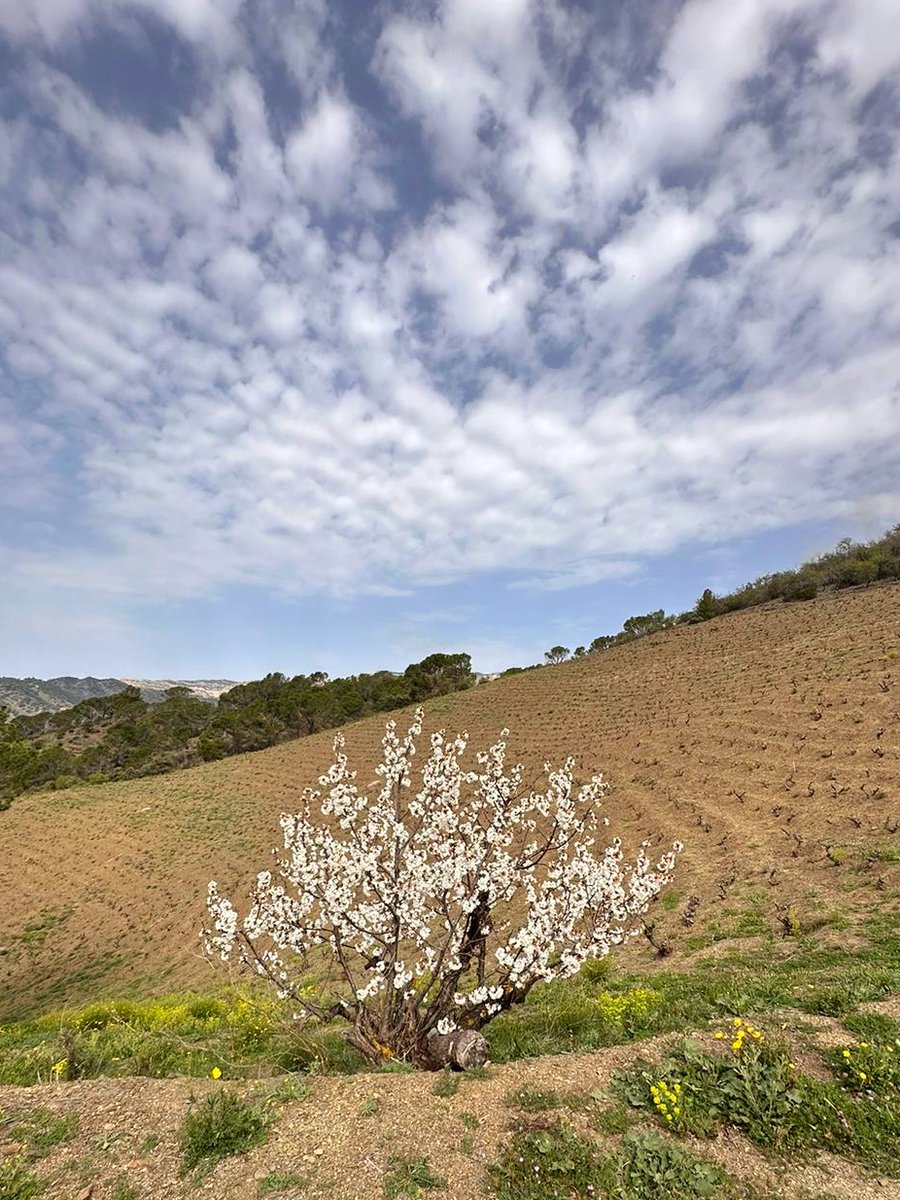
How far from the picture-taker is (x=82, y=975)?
71.3 feet

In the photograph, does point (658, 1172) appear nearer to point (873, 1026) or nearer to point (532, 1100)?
point (532, 1100)

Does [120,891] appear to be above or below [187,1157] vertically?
below

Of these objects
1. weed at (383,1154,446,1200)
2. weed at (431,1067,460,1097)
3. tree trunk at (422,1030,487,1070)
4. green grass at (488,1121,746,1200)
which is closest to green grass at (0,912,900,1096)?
weed at (431,1067,460,1097)

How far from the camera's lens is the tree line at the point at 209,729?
66562mm

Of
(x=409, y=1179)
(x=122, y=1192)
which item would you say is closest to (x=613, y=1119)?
(x=409, y=1179)

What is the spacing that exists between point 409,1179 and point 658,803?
19952mm

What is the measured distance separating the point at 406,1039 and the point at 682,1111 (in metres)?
3.62

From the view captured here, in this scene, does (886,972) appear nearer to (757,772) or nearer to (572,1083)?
(572,1083)

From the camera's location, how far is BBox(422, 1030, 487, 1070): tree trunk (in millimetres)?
6934

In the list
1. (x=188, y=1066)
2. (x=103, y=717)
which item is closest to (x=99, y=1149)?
(x=188, y=1066)

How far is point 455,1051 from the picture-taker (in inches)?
276

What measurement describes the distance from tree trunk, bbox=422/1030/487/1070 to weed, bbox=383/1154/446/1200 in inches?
83.9

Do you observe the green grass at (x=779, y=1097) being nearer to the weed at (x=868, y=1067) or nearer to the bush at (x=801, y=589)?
the weed at (x=868, y=1067)

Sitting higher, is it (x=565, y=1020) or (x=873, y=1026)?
(x=873, y=1026)
